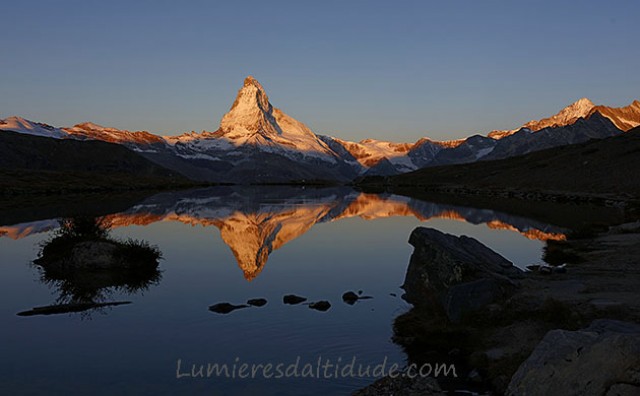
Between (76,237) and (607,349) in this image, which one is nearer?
(607,349)

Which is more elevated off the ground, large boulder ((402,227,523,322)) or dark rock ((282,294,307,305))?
large boulder ((402,227,523,322))

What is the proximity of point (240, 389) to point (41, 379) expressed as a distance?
19.2ft

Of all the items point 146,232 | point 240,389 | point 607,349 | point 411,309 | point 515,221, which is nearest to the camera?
point 607,349

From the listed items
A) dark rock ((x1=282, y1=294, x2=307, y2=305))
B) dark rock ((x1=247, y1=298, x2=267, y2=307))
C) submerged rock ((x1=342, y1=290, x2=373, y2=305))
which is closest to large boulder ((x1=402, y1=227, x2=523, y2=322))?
submerged rock ((x1=342, y1=290, x2=373, y2=305))

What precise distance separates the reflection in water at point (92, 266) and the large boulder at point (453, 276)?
44.5ft

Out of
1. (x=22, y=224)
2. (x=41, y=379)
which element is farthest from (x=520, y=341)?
A: (x=22, y=224)

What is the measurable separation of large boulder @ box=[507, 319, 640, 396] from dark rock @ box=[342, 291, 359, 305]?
13172 mm

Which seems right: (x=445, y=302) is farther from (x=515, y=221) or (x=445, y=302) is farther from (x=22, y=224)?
(x=22, y=224)

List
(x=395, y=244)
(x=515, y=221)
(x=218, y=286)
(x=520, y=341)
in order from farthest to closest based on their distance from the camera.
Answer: (x=515, y=221)
(x=395, y=244)
(x=218, y=286)
(x=520, y=341)

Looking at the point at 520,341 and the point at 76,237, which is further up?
the point at 76,237

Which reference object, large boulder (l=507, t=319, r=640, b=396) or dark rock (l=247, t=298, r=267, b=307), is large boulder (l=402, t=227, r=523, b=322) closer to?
dark rock (l=247, t=298, r=267, b=307)

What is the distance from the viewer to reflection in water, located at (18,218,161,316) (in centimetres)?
2722

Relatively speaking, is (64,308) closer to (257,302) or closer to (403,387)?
(257,302)

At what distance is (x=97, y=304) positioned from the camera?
2462 centimetres
